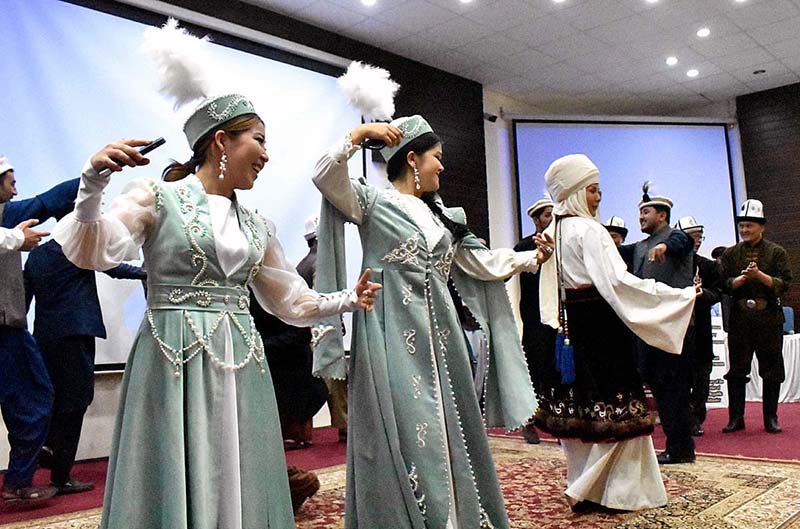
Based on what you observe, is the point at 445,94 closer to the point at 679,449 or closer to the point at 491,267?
the point at 679,449

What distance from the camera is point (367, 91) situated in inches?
92.1

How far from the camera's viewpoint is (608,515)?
289 centimetres

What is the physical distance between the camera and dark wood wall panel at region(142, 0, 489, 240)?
704 centimetres

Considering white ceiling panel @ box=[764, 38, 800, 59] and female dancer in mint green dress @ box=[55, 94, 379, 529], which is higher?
white ceiling panel @ box=[764, 38, 800, 59]

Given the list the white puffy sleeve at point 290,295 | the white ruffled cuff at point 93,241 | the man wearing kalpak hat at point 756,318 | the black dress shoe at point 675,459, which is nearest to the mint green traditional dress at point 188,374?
the white ruffled cuff at point 93,241

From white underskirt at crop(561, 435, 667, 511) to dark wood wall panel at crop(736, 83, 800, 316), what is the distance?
6829 mm

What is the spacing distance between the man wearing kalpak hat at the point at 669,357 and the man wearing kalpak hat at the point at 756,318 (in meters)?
1.00

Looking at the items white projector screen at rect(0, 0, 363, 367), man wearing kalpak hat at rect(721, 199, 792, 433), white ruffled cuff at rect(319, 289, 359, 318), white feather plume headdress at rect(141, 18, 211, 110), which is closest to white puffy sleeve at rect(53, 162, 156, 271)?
white feather plume headdress at rect(141, 18, 211, 110)

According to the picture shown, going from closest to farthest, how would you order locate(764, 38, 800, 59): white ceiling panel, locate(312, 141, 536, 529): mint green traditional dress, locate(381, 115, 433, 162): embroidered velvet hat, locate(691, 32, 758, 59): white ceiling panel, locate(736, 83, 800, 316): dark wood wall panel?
locate(312, 141, 536, 529): mint green traditional dress → locate(381, 115, 433, 162): embroidered velvet hat → locate(691, 32, 758, 59): white ceiling panel → locate(764, 38, 800, 59): white ceiling panel → locate(736, 83, 800, 316): dark wood wall panel

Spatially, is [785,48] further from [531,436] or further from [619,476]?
[619,476]

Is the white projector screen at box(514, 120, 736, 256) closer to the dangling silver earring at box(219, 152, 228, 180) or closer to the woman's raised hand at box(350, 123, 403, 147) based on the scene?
the woman's raised hand at box(350, 123, 403, 147)

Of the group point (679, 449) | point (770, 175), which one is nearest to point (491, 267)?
point (679, 449)

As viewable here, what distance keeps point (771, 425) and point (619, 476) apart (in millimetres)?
2911

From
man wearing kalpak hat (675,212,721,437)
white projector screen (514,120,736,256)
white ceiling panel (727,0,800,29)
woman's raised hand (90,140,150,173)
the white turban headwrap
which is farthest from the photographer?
white projector screen (514,120,736,256)
